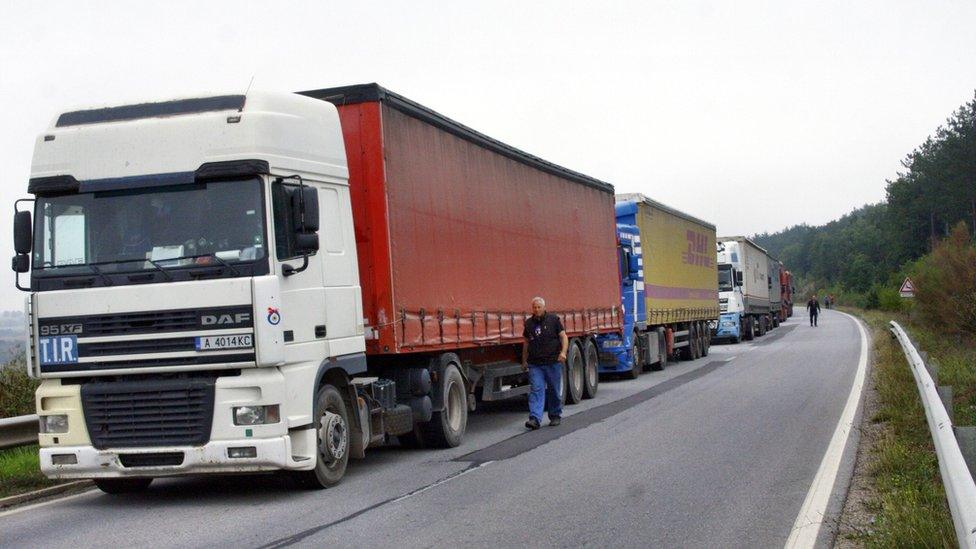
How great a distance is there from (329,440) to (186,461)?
1.35 meters

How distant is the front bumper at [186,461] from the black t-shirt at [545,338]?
588 cm

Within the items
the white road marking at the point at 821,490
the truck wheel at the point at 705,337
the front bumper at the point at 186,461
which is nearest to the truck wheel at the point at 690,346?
the truck wheel at the point at 705,337

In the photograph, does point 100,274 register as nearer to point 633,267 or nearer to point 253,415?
point 253,415

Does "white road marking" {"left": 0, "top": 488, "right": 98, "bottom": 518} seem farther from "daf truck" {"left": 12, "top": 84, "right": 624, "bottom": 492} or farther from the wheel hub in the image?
the wheel hub

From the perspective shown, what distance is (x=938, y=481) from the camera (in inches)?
325

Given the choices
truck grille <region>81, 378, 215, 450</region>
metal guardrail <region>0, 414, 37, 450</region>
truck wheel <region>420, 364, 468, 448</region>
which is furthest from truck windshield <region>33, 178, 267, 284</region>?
truck wheel <region>420, 364, 468, 448</region>

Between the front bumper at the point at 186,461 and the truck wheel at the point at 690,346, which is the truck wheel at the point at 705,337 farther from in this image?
the front bumper at the point at 186,461

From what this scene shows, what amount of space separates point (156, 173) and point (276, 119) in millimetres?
1103

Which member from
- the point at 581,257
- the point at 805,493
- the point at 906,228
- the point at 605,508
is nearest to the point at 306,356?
the point at 605,508

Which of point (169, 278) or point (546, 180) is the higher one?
point (546, 180)

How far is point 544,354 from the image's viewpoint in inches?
569

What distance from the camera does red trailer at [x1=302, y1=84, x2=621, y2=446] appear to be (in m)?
10.8

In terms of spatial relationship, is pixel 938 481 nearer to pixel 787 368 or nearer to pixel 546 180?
pixel 546 180

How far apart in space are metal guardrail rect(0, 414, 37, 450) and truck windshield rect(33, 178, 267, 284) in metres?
2.71
